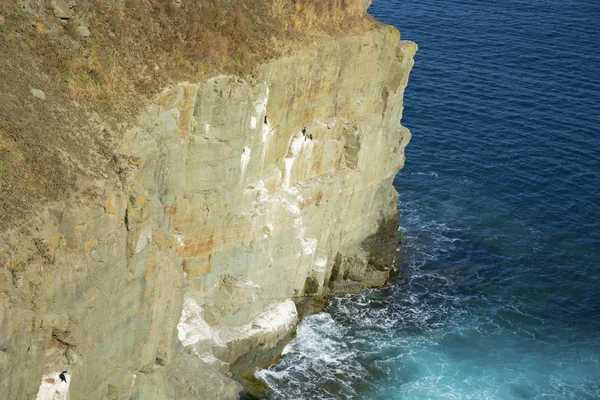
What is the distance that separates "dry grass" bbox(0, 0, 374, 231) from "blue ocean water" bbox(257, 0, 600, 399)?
14423 millimetres

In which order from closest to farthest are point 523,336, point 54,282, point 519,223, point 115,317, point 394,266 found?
point 54,282
point 115,317
point 523,336
point 394,266
point 519,223

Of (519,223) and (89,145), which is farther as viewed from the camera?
(519,223)

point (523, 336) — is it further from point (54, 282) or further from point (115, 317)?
point (54, 282)

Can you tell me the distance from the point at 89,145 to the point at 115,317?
18.7 feet

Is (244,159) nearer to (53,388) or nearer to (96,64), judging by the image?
(96,64)

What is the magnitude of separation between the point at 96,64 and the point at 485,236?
97.3ft

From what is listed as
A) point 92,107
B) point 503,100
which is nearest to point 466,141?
point 503,100

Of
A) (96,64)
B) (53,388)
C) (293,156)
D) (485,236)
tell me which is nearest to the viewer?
(53,388)

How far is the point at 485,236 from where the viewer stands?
169 ft

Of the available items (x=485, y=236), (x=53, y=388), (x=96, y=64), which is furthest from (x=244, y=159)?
(x=485, y=236)

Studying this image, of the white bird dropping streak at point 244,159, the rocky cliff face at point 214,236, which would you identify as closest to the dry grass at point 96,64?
the rocky cliff face at point 214,236

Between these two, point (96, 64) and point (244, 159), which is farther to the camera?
point (244, 159)

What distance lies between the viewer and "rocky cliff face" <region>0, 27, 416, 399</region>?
23.8 meters

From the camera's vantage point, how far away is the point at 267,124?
36.3 m
